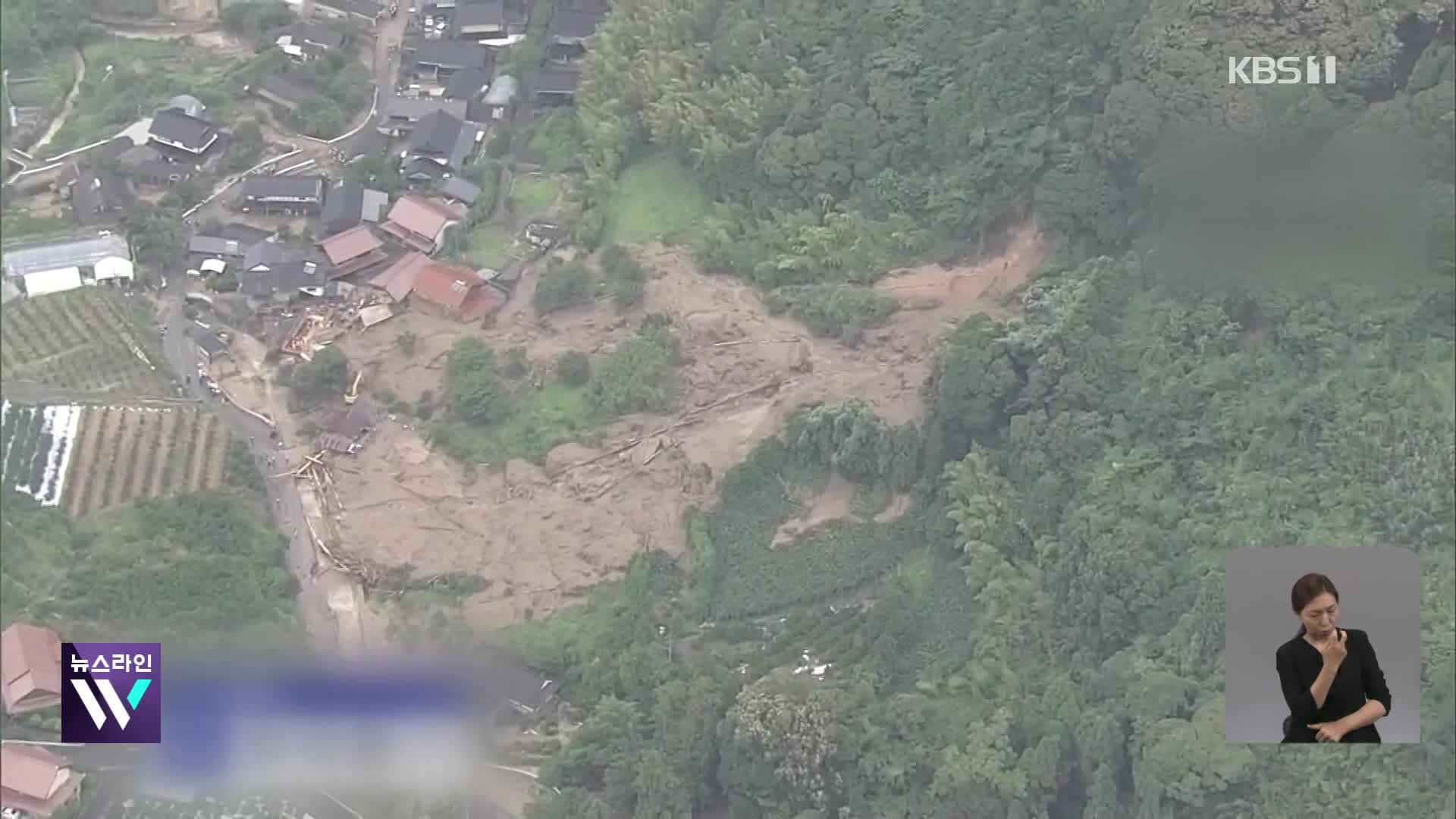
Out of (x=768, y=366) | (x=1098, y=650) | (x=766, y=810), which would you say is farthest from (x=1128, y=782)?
(x=768, y=366)

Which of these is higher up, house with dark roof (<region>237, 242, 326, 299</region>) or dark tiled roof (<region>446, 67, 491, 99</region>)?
dark tiled roof (<region>446, 67, 491, 99</region>)

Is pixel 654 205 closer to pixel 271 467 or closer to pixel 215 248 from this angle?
pixel 215 248

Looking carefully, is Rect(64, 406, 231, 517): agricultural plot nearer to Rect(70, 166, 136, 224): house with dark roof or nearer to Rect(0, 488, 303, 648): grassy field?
Rect(0, 488, 303, 648): grassy field

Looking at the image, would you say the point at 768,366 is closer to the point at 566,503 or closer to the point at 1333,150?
the point at 566,503

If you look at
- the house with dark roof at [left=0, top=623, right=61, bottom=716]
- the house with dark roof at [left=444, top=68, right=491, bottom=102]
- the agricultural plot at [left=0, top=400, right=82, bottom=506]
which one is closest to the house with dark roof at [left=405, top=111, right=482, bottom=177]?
the house with dark roof at [left=444, top=68, right=491, bottom=102]

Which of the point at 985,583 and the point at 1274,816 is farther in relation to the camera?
the point at 985,583

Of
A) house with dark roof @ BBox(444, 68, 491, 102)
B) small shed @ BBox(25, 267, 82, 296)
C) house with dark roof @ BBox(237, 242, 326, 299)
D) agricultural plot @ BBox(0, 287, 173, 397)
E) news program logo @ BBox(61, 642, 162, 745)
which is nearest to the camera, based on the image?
news program logo @ BBox(61, 642, 162, 745)
